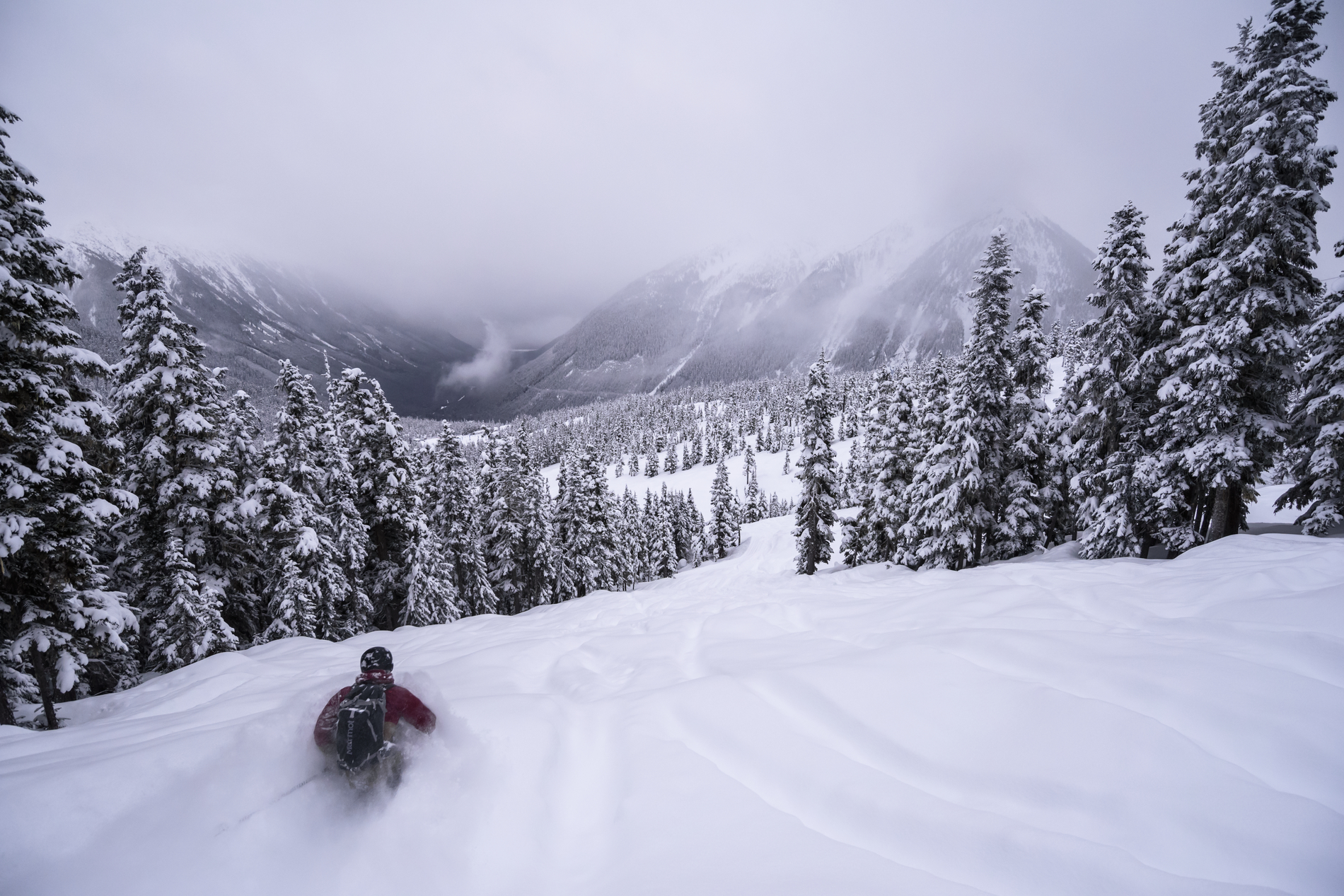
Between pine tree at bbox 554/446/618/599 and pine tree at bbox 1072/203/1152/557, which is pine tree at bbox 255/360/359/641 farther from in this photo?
pine tree at bbox 1072/203/1152/557

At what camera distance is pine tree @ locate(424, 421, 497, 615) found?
29.1 meters

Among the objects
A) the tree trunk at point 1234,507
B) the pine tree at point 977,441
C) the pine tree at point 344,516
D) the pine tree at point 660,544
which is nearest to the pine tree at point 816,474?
the pine tree at point 977,441

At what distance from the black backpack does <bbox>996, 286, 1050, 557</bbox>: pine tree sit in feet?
71.9

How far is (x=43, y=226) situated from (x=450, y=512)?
68.5ft

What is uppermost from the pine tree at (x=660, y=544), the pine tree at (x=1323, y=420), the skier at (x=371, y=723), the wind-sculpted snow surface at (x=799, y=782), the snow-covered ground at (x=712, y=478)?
the pine tree at (x=1323, y=420)

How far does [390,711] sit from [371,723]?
295 mm

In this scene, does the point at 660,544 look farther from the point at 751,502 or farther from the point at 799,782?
the point at 799,782

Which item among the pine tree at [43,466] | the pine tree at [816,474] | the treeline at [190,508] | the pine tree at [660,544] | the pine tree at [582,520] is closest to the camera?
the pine tree at [43,466]

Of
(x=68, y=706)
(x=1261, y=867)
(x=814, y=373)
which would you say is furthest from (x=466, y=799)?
(x=814, y=373)

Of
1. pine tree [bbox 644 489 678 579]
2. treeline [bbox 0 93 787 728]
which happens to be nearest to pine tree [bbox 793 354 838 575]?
treeline [bbox 0 93 787 728]

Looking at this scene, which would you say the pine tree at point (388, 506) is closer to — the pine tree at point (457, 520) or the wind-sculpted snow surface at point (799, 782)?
the pine tree at point (457, 520)

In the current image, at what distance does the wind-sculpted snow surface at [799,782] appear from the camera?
10.8 ft

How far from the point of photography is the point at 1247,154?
1269cm

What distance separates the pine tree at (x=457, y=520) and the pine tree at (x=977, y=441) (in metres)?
24.5
